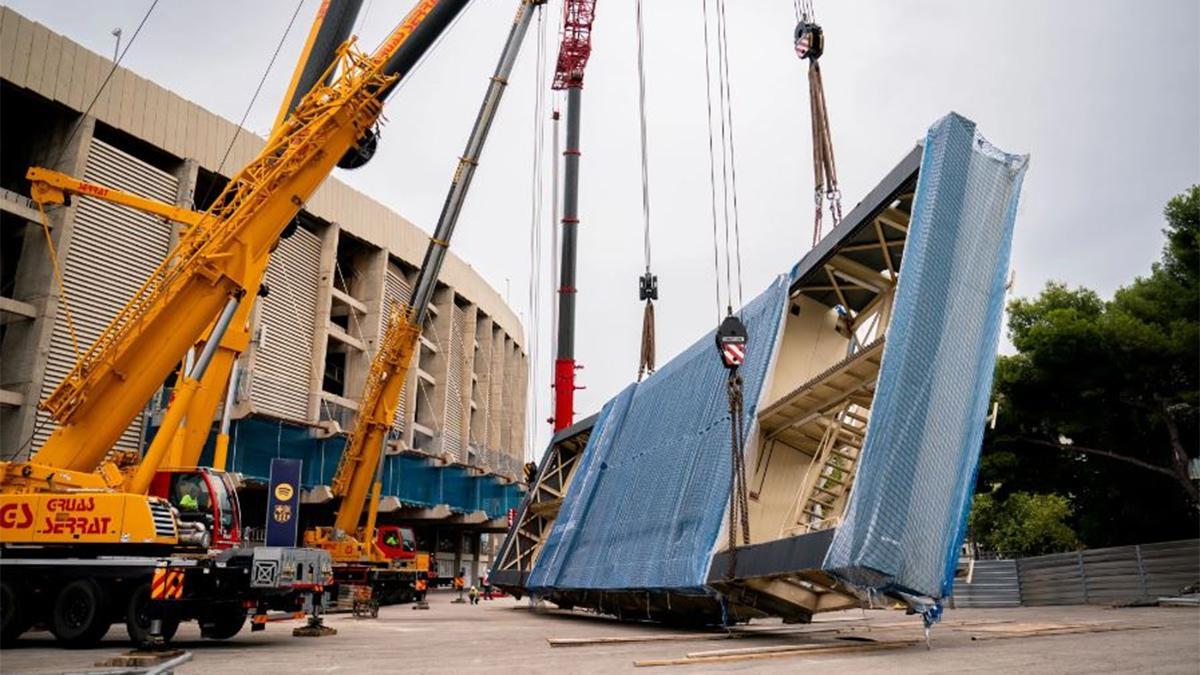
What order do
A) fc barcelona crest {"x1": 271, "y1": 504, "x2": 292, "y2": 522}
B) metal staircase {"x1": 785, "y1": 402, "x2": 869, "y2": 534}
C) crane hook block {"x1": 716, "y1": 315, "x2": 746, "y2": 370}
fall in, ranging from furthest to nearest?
fc barcelona crest {"x1": 271, "y1": 504, "x2": 292, "y2": 522}
metal staircase {"x1": 785, "y1": 402, "x2": 869, "y2": 534}
crane hook block {"x1": 716, "y1": 315, "x2": 746, "y2": 370}

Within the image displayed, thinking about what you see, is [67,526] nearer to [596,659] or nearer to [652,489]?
[596,659]

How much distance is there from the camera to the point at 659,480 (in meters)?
19.2

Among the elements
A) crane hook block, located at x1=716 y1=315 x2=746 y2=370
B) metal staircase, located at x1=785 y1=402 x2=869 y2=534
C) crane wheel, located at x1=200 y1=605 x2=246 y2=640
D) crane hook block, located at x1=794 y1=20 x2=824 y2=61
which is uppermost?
crane hook block, located at x1=794 y1=20 x2=824 y2=61

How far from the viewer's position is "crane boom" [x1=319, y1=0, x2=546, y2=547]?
92.7ft

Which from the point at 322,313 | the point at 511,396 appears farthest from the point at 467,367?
the point at 322,313

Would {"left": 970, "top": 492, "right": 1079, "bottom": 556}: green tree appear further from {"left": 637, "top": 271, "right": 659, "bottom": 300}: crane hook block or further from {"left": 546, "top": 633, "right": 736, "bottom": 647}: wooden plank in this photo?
{"left": 546, "top": 633, "right": 736, "bottom": 647}: wooden plank

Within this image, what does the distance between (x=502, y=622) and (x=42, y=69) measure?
2309cm

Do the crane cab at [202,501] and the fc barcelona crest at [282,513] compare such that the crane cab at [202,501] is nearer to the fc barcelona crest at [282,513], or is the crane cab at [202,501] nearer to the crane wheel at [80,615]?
the crane wheel at [80,615]

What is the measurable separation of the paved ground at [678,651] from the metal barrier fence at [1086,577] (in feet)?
24.5

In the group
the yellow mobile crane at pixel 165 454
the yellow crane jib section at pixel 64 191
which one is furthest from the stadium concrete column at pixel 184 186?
the yellow mobile crane at pixel 165 454

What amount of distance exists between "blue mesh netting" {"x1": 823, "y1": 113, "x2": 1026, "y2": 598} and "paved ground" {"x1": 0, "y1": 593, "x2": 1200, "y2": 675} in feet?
4.32

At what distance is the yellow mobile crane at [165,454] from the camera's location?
515 inches

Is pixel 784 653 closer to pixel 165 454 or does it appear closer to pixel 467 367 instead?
pixel 165 454

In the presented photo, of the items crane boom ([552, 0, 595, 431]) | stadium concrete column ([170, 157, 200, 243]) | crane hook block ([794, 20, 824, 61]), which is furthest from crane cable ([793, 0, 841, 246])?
stadium concrete column ([170, 157, 200, 243])
